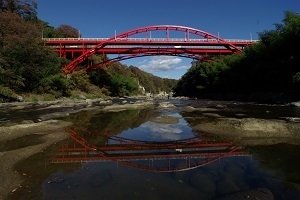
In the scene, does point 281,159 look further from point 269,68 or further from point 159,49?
point 159,49

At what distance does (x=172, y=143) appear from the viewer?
429 inches

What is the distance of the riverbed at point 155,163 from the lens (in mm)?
5766

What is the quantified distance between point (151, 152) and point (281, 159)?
4014 mm

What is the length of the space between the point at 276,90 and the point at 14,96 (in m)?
32.9

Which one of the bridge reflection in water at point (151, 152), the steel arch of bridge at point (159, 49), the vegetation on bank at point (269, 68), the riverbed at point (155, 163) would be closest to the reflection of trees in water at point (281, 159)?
the riverbed at point (155, 163)

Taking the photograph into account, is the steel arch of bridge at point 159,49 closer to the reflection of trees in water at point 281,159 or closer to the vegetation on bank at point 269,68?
the vegetation on bank at point 269,68

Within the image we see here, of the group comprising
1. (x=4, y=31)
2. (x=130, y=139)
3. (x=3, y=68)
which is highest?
(x=4, y=31)

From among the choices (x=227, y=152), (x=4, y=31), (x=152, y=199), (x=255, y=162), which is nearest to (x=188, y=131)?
(x=227, y=152)

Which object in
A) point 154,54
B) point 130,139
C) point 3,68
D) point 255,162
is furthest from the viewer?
point 154,54

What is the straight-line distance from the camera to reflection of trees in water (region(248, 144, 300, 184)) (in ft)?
21.8

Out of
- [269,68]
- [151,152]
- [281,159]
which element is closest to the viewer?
[281,159]

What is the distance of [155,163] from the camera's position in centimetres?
802

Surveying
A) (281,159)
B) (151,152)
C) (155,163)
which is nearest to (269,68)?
(281,159)

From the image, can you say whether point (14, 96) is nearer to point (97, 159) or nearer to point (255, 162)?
point (97, 159)
